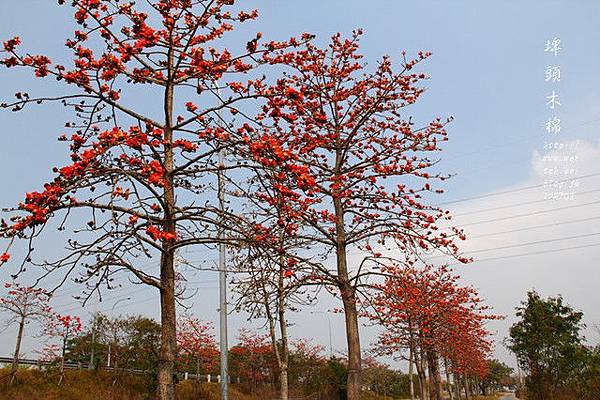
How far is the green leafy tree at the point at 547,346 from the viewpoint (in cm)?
2069

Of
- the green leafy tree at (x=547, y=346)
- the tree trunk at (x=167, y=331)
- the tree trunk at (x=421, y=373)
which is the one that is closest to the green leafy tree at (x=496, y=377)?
the green leafy tree at (x=547, y=346)

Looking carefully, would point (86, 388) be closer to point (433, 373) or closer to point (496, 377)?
point (433, 373)

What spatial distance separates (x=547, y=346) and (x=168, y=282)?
2188 centimetres

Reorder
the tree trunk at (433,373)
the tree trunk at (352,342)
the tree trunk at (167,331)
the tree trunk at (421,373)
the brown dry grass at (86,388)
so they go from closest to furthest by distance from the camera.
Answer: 1. the tree trunk at (167,331)
2. the tree trunk at (352,342)
3. the brown dry grass at (86,388)
4. the tree trunk at (421,373)
5. the tree trunk at (433,373)

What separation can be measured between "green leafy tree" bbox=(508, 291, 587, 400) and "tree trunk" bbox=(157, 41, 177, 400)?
18677 millimetres

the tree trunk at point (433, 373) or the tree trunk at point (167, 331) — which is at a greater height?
the tree trunk at point (167, 331)

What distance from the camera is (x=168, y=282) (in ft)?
16.4

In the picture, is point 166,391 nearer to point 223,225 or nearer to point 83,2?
point 223,225

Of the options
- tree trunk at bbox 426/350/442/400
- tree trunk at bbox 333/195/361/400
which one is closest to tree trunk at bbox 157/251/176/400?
tree trunk at bbox 333/195/361/400

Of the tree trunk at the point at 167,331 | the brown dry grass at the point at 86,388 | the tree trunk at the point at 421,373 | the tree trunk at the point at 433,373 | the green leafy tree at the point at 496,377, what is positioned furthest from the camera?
the green leafy tree at the point at 496,377

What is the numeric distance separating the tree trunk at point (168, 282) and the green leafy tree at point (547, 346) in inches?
735

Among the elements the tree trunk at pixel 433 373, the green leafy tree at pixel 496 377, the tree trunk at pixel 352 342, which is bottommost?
the green leafy tree at pixel 496 377

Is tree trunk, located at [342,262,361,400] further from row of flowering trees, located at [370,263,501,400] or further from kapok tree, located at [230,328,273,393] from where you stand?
kapok tree, located at [230,328,273,393]

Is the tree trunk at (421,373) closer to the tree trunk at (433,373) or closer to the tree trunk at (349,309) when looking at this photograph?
the tree trunk at (433,373)
